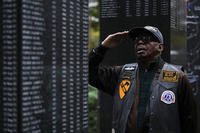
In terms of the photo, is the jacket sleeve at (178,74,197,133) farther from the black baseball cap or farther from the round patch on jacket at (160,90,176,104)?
the black baseball cap

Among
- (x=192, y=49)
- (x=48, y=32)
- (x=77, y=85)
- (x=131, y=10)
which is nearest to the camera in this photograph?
(x=48, y=32)

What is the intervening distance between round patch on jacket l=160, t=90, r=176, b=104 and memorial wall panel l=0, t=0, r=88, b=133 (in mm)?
893

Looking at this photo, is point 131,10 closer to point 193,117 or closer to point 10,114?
point 193,117

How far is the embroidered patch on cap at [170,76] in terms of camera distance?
4.56 meters

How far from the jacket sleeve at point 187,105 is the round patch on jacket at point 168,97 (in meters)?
0.09

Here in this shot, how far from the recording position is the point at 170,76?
4574 mm

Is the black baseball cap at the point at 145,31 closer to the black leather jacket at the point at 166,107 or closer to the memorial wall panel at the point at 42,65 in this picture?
the black leather jacket at the point at 166,107

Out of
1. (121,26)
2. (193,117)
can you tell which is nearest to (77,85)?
(193,117)

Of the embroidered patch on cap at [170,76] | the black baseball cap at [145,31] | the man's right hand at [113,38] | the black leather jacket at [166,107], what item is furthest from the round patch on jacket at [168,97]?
the man's right hand at [113,38]

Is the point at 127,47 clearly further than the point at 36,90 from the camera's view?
Yes

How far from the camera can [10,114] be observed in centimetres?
324

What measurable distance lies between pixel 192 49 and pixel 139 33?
7.98ft

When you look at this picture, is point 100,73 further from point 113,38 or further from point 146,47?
point 146,47

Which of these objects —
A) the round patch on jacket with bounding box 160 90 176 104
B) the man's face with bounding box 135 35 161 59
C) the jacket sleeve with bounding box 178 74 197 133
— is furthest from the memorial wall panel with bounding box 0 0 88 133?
the jacket sleeve with bounding box 178 74 197 133
